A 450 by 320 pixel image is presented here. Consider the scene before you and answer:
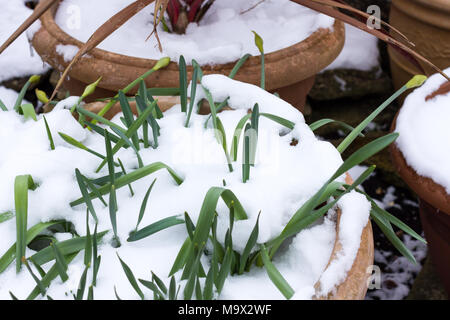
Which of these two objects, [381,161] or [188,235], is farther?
[381,161]

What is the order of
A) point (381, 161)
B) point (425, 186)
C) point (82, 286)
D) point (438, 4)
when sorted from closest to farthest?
point (82, 286)
point (425, 186)
point (438, 4)
point (381, 161)

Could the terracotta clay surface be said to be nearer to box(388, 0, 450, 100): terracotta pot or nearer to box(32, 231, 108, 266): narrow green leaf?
box(32, 231, 108, 266): narrow green leaf

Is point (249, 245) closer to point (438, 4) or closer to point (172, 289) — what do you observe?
point (172, 289)

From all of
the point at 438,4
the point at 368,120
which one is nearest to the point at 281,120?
the point at 368,120

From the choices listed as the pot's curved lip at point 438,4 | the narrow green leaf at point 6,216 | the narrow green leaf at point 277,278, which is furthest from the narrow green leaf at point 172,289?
the pot's curved lip at point 438,4

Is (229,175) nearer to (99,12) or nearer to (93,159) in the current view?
(93,159)
